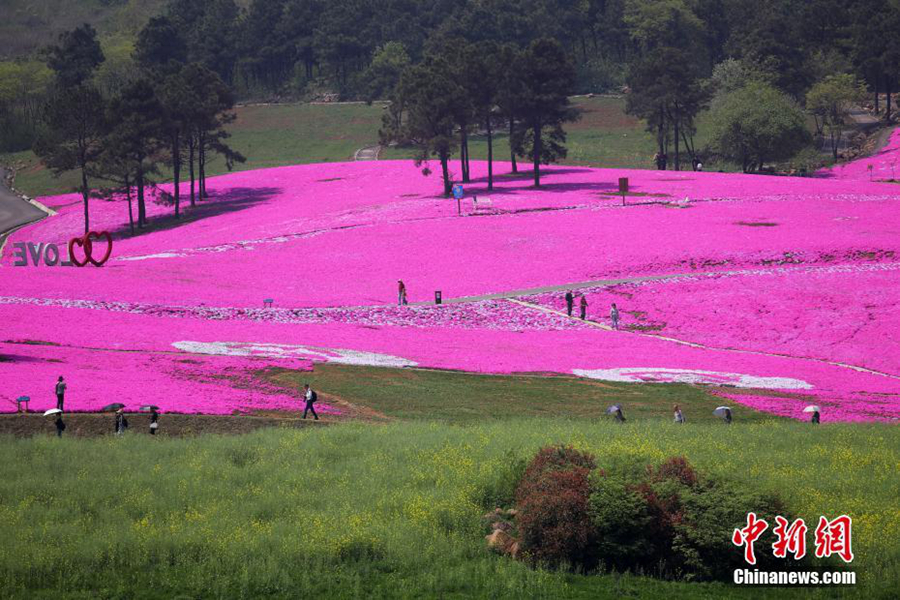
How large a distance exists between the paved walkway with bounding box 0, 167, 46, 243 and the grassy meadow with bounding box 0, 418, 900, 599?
86.6m

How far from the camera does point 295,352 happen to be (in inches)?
1987

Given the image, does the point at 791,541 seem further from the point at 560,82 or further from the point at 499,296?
the point at 560,82

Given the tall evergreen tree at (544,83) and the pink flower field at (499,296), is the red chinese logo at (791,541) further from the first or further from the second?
the tall evergreen tree at (544,83)

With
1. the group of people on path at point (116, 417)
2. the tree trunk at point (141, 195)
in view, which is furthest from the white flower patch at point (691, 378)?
the tree trunk at point (141, 195)

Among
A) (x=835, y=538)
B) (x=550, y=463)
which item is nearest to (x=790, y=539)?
(x=835, y=538)

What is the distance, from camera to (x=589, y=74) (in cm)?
19888

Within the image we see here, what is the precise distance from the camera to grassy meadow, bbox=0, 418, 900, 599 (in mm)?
23203

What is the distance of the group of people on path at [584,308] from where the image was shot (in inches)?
2434

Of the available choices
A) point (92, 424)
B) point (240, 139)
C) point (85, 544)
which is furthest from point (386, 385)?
point (240, 139)

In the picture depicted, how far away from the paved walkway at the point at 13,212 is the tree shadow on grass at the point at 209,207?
12.2 m

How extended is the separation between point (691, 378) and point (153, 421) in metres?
25.0

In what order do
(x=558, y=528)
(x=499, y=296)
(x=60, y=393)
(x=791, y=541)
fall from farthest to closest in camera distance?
(x=499, y=296)
(x=60, y=393)
(x=558, y=528)
(x=791, y=541)

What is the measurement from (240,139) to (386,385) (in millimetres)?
135237

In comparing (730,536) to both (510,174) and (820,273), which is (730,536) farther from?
(510,174)
